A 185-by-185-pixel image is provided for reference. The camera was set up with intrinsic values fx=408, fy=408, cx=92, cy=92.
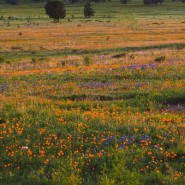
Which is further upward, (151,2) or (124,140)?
(151,2)

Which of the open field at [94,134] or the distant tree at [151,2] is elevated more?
the distant tree at [151,2]

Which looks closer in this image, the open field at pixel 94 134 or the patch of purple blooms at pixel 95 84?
the open field at pixel 94 134

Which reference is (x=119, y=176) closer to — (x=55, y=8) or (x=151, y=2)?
(x=55, y=8)

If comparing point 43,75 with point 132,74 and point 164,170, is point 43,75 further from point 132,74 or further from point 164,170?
point 164,170

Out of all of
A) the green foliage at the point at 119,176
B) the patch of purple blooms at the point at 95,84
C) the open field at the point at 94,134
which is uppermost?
the green foliage at the point at 119,176

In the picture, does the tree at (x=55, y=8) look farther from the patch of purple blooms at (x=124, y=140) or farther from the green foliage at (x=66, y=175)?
the green foliage at (x=66, y=175)

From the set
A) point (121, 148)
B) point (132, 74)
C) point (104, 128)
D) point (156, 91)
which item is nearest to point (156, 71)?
point (132, 74)

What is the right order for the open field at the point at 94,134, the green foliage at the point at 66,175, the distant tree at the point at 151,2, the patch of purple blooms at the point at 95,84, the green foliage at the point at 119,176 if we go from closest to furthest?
the green foliage at the point at 119,176 → the green foliage at the point at 66,175 → the open field at the point at 94,134 → the patch of purple blooms at the point at 95,84 → the distant tree at the point at 151,2

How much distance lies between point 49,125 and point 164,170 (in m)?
4.13

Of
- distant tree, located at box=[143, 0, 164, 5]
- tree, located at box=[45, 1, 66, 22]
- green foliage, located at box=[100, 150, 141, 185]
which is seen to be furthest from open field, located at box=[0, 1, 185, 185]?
distant tree, located at box=[143, 0, 164, 5]

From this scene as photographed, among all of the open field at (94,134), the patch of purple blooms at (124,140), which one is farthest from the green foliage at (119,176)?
the patch of purple blooms at (124,140)

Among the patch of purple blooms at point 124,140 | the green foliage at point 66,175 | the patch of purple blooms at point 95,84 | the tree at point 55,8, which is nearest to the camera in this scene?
the green foliage at point 66,175

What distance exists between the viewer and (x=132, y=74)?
21.9 metres

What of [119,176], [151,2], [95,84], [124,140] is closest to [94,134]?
[124,140]
